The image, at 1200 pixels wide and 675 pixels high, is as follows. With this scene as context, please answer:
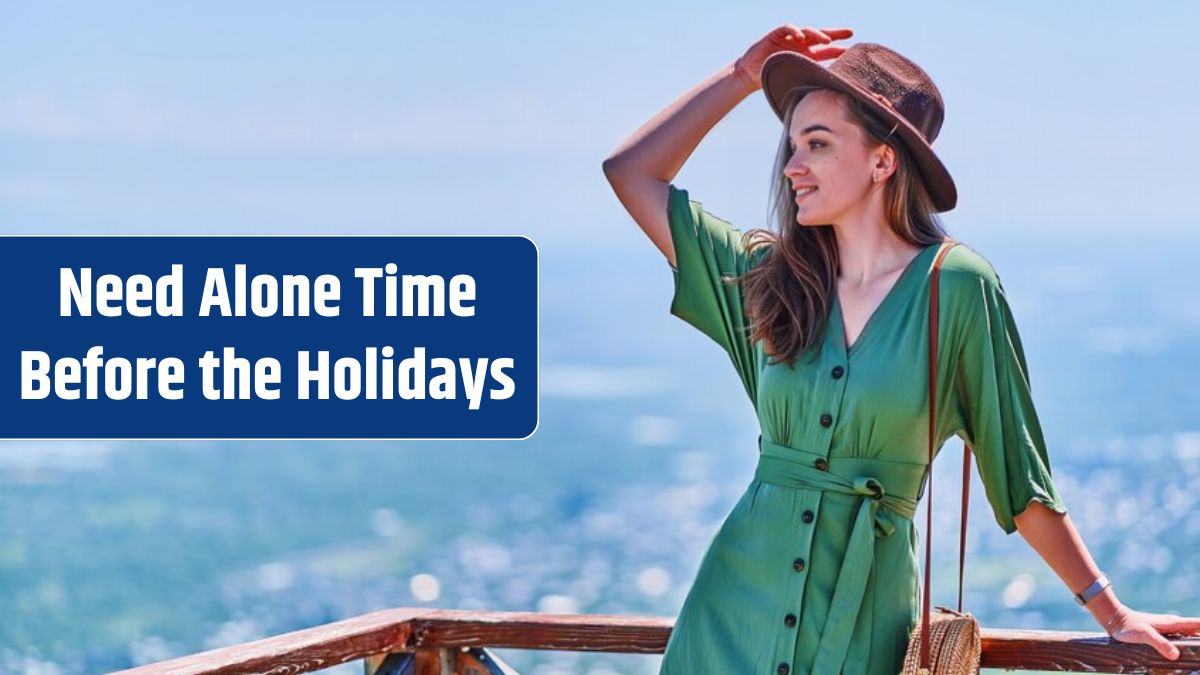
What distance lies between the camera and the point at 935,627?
8.60ft

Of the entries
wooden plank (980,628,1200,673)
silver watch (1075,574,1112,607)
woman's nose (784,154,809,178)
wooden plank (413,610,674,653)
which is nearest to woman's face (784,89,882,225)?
woman's nose (784,154,809,178)

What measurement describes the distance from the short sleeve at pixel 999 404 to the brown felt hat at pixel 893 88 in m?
0.18

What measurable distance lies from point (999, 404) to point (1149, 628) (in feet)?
1.39

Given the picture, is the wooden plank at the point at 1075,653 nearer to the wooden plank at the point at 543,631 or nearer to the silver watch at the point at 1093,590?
the silver watch at the point at 1093,590

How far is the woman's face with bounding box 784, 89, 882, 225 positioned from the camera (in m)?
2.68

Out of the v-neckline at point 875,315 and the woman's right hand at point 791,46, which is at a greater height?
the woman's right hand at point 791,46

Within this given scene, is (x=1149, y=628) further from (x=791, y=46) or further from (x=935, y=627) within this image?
(x=791, y=46)

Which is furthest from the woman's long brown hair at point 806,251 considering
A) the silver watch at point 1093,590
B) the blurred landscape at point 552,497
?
the blurred landscape at point 552,497

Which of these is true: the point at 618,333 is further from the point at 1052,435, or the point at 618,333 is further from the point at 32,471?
the point at 32,471

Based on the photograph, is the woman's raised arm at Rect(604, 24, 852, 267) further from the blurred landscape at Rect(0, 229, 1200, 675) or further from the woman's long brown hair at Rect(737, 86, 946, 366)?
the blurred landscape at Rect(0, 229, 1200, 675)

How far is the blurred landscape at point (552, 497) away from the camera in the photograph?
17.8 m

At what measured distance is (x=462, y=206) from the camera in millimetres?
25000

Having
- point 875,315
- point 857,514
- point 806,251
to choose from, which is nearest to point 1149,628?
point 857,514

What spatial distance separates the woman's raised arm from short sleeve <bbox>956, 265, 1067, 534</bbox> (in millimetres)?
483
